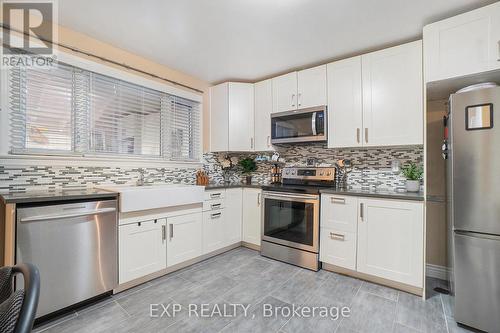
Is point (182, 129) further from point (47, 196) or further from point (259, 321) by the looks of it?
point (259, 321)

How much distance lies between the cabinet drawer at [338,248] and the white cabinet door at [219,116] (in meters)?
1.75

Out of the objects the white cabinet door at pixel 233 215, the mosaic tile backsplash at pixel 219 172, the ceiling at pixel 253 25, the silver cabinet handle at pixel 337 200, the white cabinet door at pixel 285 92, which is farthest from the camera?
the white cabinet door at pixel 233 215

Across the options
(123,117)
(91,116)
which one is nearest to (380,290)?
(123,117)

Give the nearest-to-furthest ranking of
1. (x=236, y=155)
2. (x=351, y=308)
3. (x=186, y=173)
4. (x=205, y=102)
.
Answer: (x=351, y=308) → (x=186, y=173) → (x=205, y=102) → (x=236, y=155)

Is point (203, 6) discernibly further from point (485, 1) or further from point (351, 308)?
point (351, 308)

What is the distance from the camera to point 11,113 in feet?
6.19

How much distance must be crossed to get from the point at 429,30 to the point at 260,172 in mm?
2515

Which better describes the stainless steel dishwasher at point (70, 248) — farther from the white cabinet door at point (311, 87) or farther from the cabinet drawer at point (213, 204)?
the white cabinet door at point (311, 87)

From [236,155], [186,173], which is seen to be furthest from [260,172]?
[186,173]

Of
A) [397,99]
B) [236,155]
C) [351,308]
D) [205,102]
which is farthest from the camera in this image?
[236,155]

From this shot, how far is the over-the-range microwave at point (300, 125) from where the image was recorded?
8.95 ft

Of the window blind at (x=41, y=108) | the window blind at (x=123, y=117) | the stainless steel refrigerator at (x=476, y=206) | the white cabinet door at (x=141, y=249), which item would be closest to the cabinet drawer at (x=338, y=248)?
the stainless steel refrigerator at (x=476, y=206)

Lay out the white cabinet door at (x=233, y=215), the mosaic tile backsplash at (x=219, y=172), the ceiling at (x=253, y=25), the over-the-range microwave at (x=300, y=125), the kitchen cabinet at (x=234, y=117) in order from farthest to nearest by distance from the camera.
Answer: the kitchen cabinet at (x=234, y=117), the white cabinet door at (x=233, y=215), the over-the-range microwave at (x=300, y=125), the mosaic tile backsplash at (x=219, y=172), the ceiling at (x=253, y=25)

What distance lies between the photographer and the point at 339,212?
246 cm
